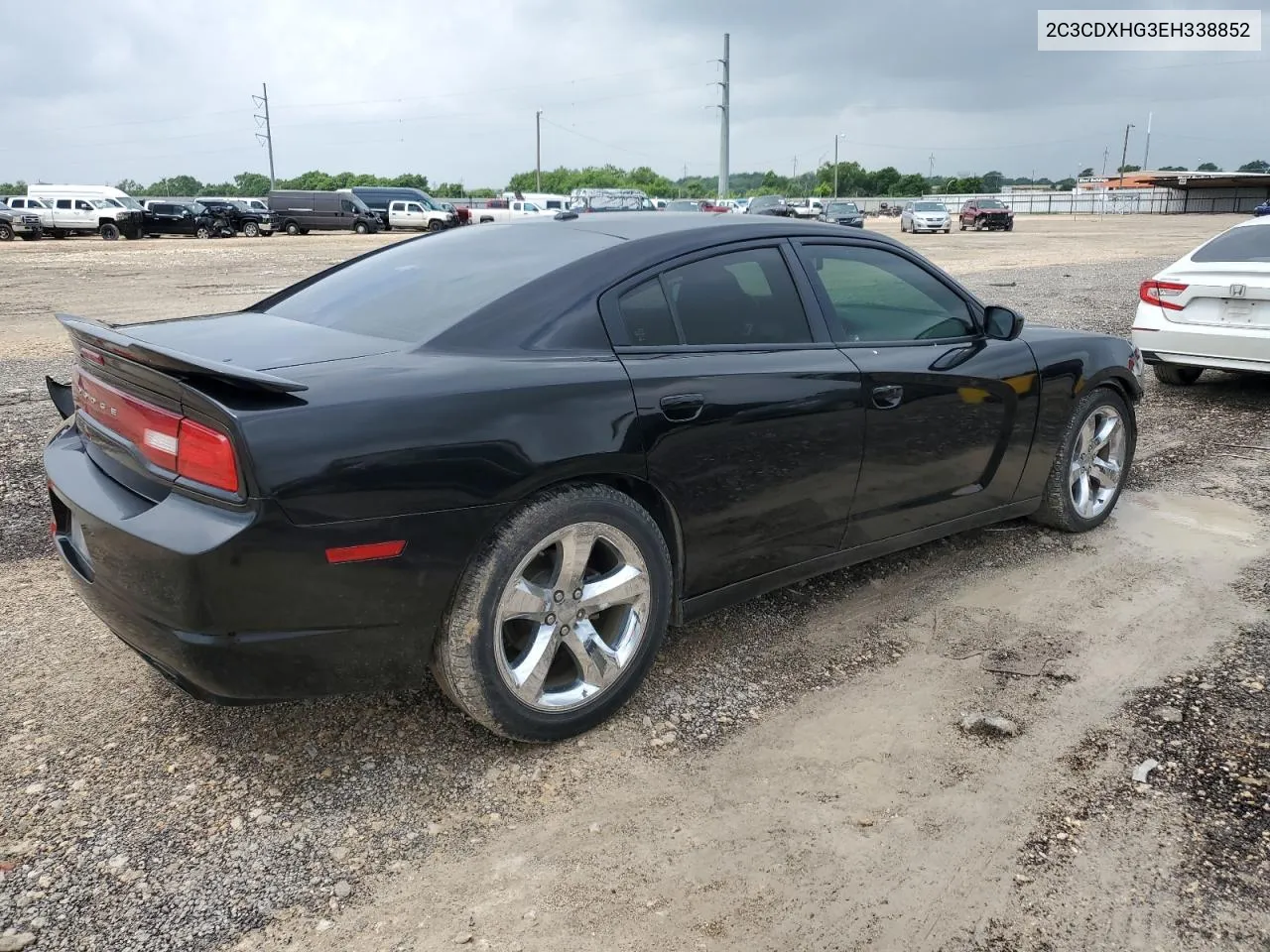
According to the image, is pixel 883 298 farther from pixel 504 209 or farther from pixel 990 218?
pixel 504 209

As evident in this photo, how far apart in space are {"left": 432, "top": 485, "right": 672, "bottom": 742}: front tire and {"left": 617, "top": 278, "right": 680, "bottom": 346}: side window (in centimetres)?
52

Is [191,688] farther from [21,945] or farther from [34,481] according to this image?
[34,481]

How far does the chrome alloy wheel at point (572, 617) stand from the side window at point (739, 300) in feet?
2.53

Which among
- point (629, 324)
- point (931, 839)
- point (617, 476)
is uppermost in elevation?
point (629, 324)

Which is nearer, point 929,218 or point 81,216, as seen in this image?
point 81,216

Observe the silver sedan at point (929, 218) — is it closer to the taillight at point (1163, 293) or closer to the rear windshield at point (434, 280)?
the taillight at point (1163, 293)

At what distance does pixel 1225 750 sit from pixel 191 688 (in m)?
2.89

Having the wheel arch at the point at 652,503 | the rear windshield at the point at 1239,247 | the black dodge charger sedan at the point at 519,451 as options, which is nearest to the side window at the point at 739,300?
the black dodge charger sedan at the point at 519,451

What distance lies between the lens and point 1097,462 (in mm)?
4758

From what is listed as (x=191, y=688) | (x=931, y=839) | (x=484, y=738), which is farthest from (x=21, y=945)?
(x=931, y=839)

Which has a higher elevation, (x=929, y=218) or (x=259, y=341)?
(x=929, y=218)

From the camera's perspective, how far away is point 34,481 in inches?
203

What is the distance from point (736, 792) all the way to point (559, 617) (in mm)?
694

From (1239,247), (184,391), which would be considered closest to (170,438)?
(184,391)
